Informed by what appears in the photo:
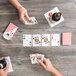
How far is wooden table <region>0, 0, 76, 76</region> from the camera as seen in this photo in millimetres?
1965

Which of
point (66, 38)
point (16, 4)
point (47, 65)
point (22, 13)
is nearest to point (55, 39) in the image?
point (66, 38)

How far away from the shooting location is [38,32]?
1.98 metres

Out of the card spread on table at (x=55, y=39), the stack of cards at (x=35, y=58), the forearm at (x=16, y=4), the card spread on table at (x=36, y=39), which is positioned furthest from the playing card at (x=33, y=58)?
the forearm at (x=16, y=4)

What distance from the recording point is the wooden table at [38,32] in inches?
77.4

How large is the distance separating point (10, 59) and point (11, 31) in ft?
1.23

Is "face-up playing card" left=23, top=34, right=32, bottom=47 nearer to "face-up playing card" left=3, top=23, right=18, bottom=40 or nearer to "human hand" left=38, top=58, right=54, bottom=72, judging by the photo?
"face-up playing card" left=3, top=23, right=18, bottom=40

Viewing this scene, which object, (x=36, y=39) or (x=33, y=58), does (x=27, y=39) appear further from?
(x=33, y=58)

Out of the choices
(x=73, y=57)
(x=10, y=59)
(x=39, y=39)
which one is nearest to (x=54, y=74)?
(x=73, y=57)

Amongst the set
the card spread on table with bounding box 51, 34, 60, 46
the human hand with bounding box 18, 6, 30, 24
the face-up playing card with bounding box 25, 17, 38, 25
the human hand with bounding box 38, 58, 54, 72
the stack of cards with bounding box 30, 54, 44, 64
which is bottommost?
the human hand with bounding box 38, 58, 54, 72

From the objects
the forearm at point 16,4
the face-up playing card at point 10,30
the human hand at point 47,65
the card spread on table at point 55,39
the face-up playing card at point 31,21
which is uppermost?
the forearm at point 16,4

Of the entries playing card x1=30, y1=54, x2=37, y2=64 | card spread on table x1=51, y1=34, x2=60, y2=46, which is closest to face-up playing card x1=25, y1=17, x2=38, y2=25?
card spread on table x1=51, y1=34, x2=60, y2=46

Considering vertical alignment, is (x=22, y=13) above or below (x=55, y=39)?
above

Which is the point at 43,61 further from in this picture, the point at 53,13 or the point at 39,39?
the point at 53,13

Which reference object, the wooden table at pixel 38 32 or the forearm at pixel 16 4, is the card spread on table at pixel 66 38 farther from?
the forearm at pixel 16 4
